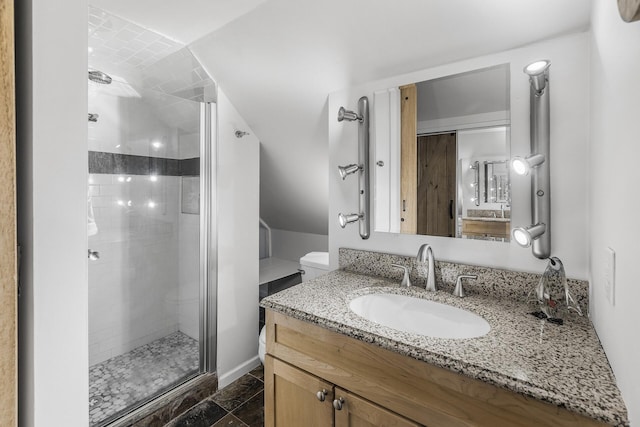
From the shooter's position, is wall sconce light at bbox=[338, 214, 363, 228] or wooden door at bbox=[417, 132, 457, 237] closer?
wooden door at bbox=[417, 132, 457, 237]

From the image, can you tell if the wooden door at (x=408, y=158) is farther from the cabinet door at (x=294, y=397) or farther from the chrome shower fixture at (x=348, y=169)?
the cabinet door at (x=294, y=397)

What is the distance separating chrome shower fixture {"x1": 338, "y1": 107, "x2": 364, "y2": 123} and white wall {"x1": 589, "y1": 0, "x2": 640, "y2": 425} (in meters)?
0.87

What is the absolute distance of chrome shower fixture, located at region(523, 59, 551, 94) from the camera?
41.3 inches

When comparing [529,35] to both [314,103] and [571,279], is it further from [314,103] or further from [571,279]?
[314,103]

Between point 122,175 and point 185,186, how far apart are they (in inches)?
12.6

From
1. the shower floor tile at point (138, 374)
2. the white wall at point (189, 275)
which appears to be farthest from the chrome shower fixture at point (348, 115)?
the shower floor tile at point (138, 374)

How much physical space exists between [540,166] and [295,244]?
7.34 ft

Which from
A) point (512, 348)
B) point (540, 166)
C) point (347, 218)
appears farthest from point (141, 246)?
point (540, 166)

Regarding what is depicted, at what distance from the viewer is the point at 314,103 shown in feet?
5.75

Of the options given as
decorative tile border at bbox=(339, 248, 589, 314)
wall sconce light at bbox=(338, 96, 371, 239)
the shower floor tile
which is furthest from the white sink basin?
the shower floor tile

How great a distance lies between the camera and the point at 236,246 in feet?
6.83

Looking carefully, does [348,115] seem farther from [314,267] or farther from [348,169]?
[314,267]

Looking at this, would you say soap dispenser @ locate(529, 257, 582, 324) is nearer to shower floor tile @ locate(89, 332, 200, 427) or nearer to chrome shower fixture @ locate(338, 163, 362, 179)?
chrome shower fixture @ locate(338, 163, 362, 179)

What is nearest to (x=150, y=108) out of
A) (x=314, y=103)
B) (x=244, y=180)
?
(x=244, y=180)
